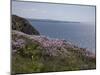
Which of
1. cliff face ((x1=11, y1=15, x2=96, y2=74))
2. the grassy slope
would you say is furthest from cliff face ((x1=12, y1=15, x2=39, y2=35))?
the grassy slope

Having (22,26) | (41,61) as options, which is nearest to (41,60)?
(41,61)

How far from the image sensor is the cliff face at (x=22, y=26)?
2637 millimetres

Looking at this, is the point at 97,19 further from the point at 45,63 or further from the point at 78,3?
the point at 45,63

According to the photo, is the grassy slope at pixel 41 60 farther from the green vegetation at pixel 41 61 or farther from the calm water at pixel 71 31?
the calm water at pixel 71 31

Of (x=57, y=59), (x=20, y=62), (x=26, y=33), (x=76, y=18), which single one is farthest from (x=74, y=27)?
(x=20, y=62)

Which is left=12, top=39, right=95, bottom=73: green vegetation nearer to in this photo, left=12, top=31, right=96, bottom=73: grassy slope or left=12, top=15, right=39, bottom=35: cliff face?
left=12, top=31, right=96, bottom=73: grassy slope

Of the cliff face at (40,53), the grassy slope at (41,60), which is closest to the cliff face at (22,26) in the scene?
the cliff face at (40,53)

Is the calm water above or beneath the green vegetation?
above

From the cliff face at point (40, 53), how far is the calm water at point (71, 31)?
0.21ft

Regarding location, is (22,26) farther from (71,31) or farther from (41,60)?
(71,31)

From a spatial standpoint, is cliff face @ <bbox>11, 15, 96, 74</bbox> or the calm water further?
the calm water

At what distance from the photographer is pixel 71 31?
289 cm

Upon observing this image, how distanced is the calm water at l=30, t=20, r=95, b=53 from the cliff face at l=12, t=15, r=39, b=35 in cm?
5

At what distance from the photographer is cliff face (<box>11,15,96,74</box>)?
8.66ft
